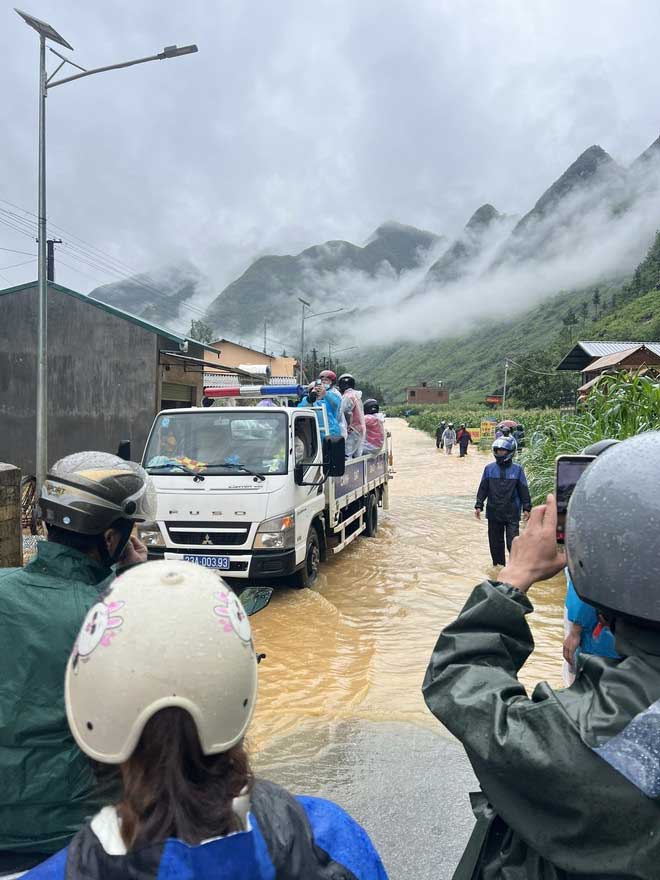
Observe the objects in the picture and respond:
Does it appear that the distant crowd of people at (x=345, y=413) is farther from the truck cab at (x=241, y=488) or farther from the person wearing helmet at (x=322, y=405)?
the truck cab at (x=241, y=488)

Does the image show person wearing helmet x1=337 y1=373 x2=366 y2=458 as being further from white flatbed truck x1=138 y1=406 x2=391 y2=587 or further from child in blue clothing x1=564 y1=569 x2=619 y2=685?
child in blue clothing x1=564 y1=569 x2=619 y2=685

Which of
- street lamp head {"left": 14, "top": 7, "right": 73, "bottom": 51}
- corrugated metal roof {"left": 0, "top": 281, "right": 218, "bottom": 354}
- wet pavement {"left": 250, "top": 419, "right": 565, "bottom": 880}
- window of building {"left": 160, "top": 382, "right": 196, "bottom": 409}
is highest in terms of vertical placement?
street lamp head {"left": 14, "top": 7, "right": 73, "bottom": 51}

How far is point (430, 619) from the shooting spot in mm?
6973

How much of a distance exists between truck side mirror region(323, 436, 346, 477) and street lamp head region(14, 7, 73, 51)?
836cm

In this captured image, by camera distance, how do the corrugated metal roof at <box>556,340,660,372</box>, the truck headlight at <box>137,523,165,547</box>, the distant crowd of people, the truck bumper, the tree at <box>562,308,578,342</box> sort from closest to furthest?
the truck bumper < the truck headlight at <box>137,523,165,547</box> < the distant crowd of people < the corrugated metal roof at <box>556,340,660,372</box> < the tree at <box>562,308,578,342</box>

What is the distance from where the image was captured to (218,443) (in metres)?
7.32

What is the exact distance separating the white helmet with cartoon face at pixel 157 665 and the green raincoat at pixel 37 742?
0.44 metres

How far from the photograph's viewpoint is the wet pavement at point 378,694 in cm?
352

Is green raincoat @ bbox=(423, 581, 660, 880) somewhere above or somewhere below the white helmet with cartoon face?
below

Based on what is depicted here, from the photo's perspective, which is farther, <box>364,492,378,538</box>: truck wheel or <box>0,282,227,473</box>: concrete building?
<box>0,282,227,473</box>: concrete building

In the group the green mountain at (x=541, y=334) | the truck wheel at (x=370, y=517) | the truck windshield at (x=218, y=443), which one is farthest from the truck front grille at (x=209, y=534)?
the green mountain at (x=541, y=334)

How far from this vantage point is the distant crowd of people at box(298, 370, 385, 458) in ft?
29.1

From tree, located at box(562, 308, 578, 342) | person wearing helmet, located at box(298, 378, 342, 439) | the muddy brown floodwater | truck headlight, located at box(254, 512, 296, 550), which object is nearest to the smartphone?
the muddy brown floodwater

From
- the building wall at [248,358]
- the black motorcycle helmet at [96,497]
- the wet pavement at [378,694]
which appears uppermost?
the building wall at [248,358]
